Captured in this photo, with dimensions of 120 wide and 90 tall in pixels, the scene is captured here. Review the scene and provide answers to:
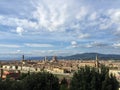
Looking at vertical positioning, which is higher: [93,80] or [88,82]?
[93,80]

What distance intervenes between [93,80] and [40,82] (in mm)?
7832

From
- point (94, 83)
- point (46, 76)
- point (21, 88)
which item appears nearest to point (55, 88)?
point (46, 76)

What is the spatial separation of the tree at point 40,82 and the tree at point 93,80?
156 inches

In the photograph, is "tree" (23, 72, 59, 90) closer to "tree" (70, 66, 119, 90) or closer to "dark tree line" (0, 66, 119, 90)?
"dark tree line" (0, 66, 119, 90)

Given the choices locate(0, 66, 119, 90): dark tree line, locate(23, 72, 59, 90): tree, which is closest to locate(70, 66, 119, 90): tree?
locate(0, 66, 119, 90): dark tree line

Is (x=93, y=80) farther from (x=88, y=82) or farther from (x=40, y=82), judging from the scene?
(x=40, y=82)

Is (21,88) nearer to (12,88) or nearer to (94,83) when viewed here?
(12,88)

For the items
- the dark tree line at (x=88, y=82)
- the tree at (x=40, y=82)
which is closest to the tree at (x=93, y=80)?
the dark tree line at (x=88, y=82)

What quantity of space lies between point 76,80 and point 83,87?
1492mm

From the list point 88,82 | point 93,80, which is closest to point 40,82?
point 88,82

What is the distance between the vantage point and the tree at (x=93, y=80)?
111 feet

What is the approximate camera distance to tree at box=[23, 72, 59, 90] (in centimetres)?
3781

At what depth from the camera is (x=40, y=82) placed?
125ft

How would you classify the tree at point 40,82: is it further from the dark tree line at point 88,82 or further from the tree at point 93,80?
the tree at point 93,80
